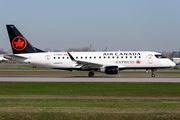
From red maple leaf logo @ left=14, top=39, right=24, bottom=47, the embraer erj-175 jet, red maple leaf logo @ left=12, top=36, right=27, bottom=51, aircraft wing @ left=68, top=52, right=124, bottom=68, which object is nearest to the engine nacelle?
the embraer erj-175 jet

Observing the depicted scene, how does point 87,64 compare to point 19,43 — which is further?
point 19,43

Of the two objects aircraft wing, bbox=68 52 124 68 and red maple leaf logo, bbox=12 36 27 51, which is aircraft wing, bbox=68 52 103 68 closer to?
aircraft wing, bbox=68 52 124 68

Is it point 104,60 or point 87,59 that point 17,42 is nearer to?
point 87,59

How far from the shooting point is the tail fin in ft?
148

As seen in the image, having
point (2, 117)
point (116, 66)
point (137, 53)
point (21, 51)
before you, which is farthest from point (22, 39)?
point (2, 117)

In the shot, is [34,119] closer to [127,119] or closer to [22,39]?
[127,119]

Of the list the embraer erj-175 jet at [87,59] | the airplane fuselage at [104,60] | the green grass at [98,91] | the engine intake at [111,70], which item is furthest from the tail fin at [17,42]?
the green grass at [98,91]

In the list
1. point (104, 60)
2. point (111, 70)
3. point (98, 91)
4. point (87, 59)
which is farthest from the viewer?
point (87, 59)

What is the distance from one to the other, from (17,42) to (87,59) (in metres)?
11.9

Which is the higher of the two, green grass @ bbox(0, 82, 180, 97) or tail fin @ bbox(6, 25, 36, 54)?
tail fin @ bbox(6, 25, 36, 54)

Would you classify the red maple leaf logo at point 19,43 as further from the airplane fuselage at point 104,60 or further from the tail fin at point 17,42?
the airplane fuselage at point 104,60

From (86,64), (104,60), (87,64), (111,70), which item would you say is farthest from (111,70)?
(86,64)

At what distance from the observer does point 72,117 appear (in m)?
13.2

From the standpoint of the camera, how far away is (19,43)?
45.4 m
